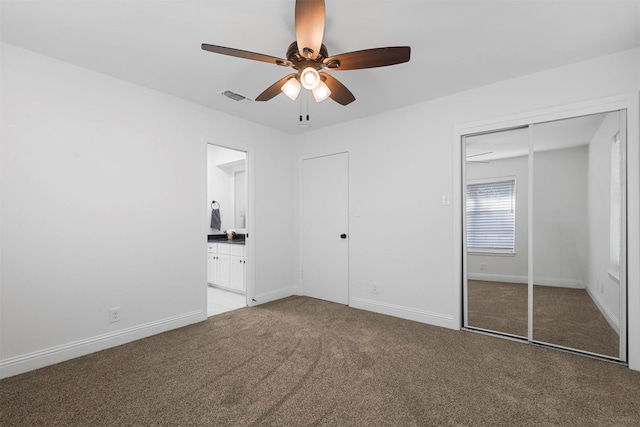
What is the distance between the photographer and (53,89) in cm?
260

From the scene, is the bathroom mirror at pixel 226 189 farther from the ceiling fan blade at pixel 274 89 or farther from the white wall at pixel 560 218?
the white wall at pixel 560 218

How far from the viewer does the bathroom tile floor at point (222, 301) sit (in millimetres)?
4094

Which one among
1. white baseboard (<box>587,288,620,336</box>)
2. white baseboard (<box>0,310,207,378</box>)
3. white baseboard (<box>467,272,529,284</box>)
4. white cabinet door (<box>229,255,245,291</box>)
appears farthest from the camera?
white cabinet door (<box>229,255,245,291</box>)

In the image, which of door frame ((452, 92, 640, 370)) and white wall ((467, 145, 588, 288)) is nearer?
door frame ((452, 92, 640, 370))

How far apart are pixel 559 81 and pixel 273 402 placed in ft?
11.4

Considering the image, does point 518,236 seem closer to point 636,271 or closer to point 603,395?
point 636,271

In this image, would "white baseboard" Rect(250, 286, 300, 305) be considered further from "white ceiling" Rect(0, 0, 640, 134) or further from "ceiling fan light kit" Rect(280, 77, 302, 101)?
"ceiling fan light kit" Rect(280, 77, 302, 101)

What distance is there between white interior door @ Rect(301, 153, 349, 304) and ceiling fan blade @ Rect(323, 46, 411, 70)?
2.27 m

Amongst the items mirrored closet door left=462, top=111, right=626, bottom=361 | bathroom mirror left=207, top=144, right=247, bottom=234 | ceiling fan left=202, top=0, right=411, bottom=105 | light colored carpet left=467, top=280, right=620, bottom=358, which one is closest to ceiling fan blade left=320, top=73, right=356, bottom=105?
ceiling fan left=202, top=0, right=411, bottom=105

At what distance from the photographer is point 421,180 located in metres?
3.57

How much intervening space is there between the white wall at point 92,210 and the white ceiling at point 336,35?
29 centimetres

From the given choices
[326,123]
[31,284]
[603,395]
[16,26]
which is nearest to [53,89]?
[16,26]

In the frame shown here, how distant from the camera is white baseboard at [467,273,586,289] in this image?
277 cm

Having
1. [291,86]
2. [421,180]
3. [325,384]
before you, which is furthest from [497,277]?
[291,86]
